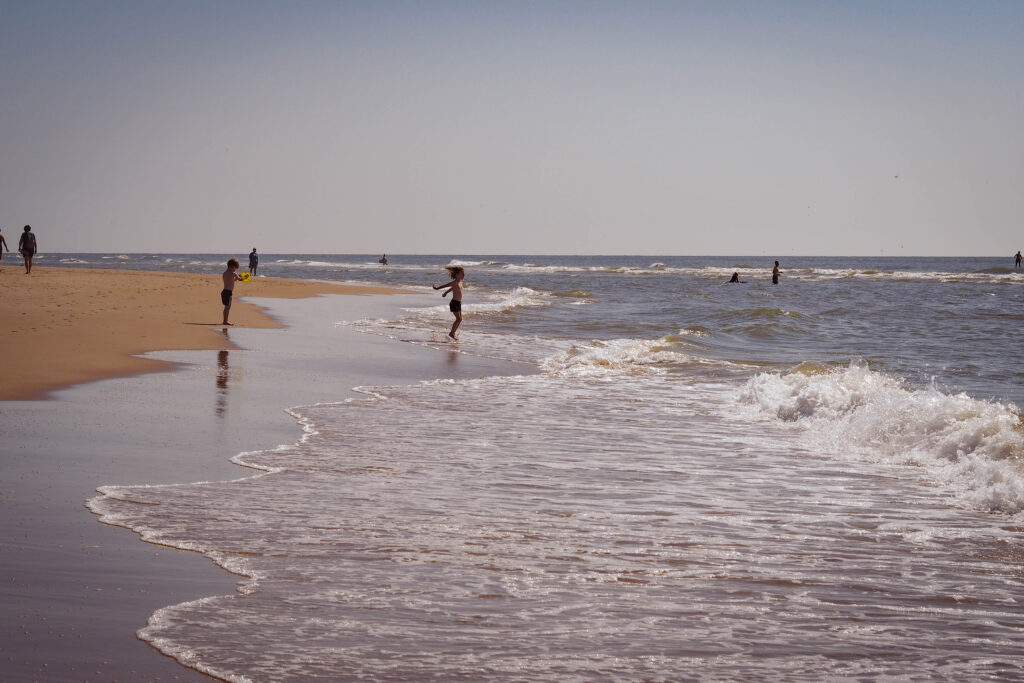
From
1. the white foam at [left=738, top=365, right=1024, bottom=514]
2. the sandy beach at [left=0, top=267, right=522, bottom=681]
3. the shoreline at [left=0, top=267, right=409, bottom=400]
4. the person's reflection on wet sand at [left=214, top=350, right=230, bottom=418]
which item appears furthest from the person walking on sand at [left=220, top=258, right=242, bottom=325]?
the white foam at [left=738, top=365, right=1024, bottom=514]

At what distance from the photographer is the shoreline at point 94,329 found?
37.8 ft

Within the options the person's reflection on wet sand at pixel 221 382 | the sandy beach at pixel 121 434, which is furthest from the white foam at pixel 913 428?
the person's reflection on wet sand at pixel 221 382

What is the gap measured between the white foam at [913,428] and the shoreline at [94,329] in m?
8.68

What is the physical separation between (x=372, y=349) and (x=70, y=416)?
9.28 meters

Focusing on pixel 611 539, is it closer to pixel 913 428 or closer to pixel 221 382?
pixel 913 428

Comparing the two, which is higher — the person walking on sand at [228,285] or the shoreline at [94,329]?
the person walking on sand at [228,285]

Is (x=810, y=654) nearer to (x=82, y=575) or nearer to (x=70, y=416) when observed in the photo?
(x=82, y=575)

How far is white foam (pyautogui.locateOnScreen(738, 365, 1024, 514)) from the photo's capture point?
7.55 meters

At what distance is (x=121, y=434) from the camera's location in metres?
8.09

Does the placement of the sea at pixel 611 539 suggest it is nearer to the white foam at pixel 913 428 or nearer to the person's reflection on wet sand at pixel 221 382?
the white foam at pixel 913 428

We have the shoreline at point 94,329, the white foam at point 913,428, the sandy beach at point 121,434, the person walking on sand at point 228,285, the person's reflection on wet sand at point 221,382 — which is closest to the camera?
the sandy beach at point 121,434

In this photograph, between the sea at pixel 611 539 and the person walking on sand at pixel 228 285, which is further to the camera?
the person walking on sand at pixel 228 285

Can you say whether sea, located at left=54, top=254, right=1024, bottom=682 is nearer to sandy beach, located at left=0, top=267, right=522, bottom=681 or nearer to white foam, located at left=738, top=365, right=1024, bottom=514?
white foam, located at left=738, top=365, right=1024, bottom=514

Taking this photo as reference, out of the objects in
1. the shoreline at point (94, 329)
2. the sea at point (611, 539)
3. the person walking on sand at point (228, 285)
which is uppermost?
the person walking on sand at point (228, 285)
